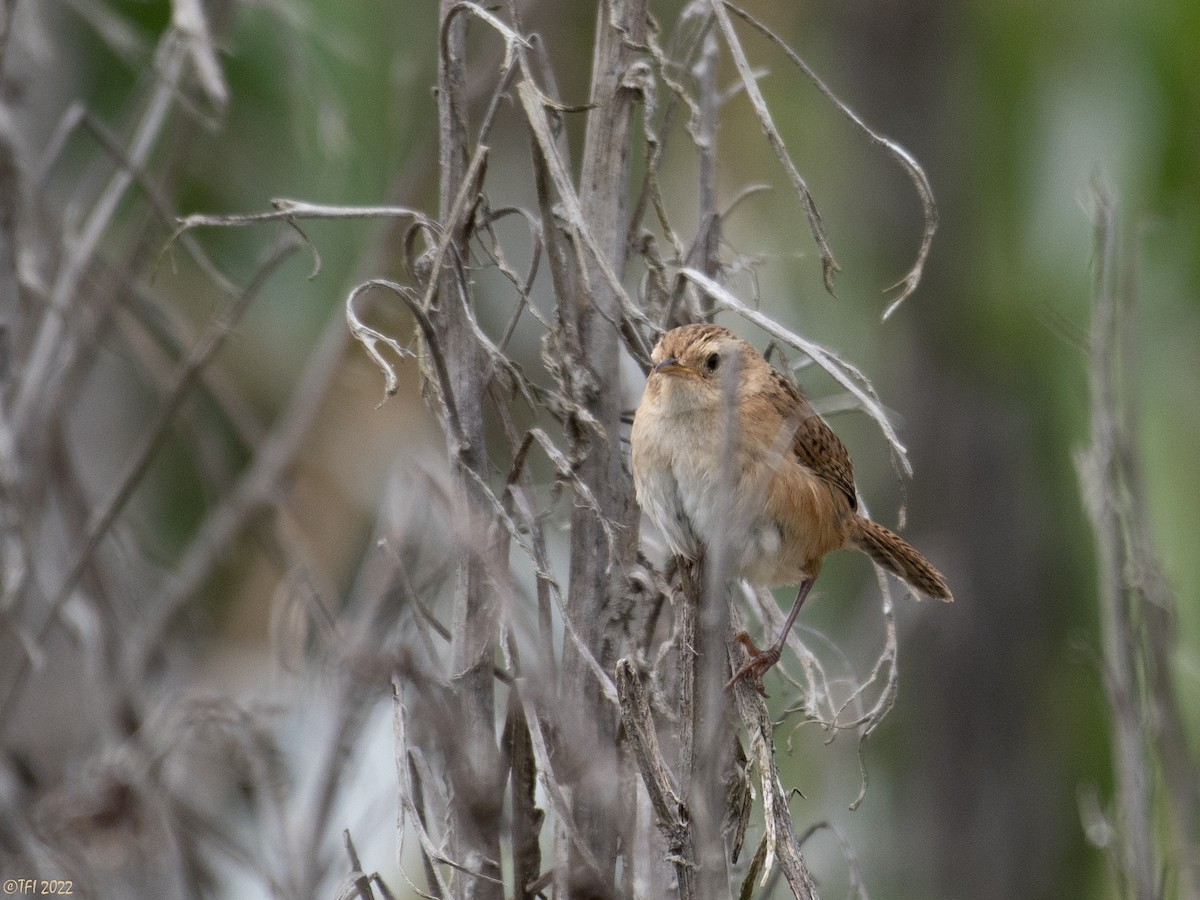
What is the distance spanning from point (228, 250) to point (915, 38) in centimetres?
463

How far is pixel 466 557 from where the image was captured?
6.81 ft

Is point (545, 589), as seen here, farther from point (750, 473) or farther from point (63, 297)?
point (63, 297)

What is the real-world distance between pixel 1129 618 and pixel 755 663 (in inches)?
32.7

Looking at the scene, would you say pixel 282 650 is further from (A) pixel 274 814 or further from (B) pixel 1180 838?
(B) pixel 1180 838

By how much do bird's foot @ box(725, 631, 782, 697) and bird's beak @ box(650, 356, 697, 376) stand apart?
565 mm

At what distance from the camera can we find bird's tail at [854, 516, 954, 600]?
11.4 ft

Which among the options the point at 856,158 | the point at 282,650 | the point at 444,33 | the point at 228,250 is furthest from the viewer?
the point at 856,158

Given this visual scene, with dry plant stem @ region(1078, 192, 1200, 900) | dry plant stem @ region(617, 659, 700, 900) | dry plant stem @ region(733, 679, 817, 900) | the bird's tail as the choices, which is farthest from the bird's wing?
dry plant stem @ region(617, 659, 700, 900)

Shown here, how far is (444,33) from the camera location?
6.95 feet

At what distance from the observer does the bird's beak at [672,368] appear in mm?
2742

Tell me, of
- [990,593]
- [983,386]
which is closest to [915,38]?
[983,386]

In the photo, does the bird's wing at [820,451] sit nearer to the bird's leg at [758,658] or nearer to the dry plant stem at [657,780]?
the bird's leg at [758,658]

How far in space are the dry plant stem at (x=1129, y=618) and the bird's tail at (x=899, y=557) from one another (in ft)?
2.27

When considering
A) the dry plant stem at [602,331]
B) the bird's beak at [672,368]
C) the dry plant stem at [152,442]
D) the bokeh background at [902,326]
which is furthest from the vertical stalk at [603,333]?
the bokeh background at [902,326]
